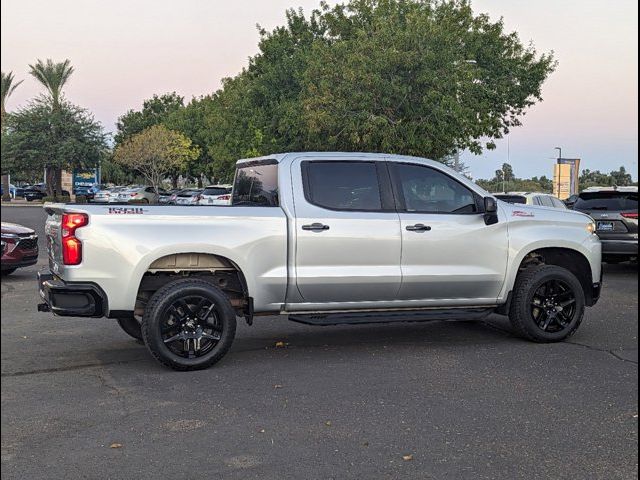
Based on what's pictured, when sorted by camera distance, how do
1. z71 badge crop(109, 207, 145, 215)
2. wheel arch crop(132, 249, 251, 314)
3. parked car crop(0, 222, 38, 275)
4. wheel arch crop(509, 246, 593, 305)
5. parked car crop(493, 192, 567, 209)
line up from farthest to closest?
1. parked car crop(493, 192, 567, 209)
2. parked car crop(0, 222, 38, 275)
3. wheel arch crop(509, 246, 593, 305)
4. wheel arch crop(132, 249, 251, 314)
5. z71 badge crop(109, 207, 145, 215)

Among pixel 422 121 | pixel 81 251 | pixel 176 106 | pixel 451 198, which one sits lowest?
pixel 81 251

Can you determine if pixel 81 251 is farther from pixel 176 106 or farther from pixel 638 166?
pixel 176 106

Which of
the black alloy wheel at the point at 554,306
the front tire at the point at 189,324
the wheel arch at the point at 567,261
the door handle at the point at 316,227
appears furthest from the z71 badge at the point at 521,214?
the front tire at the point at 189,324

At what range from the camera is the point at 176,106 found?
84.4 meters

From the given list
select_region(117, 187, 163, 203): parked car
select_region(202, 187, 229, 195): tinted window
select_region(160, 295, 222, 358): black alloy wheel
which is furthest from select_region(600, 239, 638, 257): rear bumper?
select_region(117, 187, 163, 203): parked car

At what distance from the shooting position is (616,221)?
13516mm

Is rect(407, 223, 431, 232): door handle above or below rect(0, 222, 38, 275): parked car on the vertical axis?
above

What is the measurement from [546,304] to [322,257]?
8.49 feet

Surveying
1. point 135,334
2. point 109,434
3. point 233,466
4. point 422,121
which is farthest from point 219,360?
point 422,121

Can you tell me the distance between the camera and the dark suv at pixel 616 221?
1337cm

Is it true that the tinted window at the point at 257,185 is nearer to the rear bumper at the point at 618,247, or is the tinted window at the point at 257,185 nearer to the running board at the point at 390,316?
the running board at the point at 390,316

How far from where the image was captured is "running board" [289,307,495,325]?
6707mm

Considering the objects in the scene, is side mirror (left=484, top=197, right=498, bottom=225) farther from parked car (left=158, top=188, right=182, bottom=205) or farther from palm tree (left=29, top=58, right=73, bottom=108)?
parked car (left=158, top=188, right=182, bottom=205)

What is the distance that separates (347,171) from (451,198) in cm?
114
